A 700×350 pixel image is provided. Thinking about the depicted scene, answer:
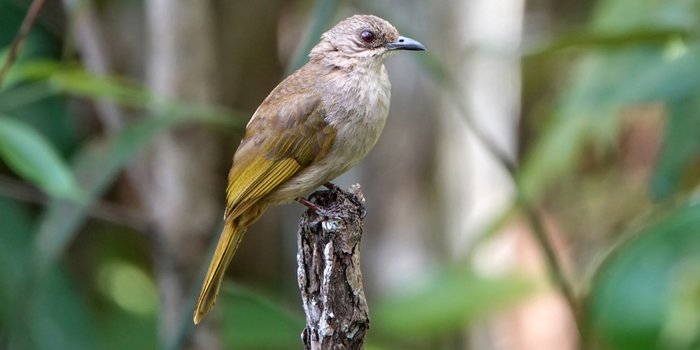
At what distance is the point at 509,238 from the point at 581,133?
3.00 metres

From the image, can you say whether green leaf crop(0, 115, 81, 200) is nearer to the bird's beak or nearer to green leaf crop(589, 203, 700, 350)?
the bird's beak

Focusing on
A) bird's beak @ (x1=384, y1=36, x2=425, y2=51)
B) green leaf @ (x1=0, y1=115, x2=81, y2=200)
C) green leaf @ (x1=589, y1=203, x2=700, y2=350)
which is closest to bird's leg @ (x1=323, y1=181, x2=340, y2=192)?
bird's beak @ (x1=384, y1=36, x2=425, y2=51)

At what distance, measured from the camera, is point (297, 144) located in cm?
301

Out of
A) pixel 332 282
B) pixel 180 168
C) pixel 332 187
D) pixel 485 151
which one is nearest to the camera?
pixel 332 282

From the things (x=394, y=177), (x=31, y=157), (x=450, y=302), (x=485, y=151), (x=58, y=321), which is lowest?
(x=450, y=302)

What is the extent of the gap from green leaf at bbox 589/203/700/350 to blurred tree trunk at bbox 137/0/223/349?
230 centimetres

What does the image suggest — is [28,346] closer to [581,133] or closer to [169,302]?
[169,302]

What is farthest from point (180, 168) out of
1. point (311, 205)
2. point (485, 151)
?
point (485, 151)

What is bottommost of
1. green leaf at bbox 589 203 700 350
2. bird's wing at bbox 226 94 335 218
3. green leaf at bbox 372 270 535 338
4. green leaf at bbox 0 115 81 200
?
green leaf at bbox 372 270 535 338

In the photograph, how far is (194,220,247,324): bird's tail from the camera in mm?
2922

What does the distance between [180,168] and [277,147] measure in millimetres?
1472

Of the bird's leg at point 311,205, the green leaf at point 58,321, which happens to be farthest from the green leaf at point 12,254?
the bird's leg at point 311,205

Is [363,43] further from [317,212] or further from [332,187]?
[317,212]

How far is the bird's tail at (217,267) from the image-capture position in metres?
2.92
